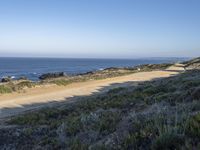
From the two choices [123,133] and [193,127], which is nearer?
[193,127]

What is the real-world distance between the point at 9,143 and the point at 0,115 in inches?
419

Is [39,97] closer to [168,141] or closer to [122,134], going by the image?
[122,134]

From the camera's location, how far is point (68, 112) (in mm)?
14516

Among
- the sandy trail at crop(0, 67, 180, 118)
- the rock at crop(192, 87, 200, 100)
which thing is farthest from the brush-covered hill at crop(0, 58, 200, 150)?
the sandy trail at crop(0, 67, 180, 118)

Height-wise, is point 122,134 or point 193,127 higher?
point 193,127

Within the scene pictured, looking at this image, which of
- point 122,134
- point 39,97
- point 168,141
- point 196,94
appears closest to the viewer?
point 168,141

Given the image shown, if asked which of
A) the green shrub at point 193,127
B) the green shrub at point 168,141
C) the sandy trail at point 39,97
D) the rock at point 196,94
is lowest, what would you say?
the sandy trail at point 39,97

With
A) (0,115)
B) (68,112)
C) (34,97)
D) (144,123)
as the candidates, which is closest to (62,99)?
(34,97)

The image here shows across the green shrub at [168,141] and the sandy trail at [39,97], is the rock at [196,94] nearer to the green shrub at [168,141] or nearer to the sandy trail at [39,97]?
the green shrub at [168,141]

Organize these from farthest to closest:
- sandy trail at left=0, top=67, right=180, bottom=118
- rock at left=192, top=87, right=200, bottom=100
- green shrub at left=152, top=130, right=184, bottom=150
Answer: sandy trail at left=0, top=67, right=180, bottom=118, rock at left=192, top=87, right=200, bottom=100, green shrub at left=152, top=130, right=184, bottom=150

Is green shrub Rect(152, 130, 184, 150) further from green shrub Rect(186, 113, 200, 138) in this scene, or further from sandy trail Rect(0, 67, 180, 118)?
sandy trail Rect(0, 67, 180, 118)

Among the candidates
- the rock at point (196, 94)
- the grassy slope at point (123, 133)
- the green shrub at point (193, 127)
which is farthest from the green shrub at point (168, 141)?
the rock at point (196, 94)

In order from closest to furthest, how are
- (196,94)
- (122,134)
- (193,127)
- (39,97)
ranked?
(193,127) → (122,134) → (196,94) → (39,97)

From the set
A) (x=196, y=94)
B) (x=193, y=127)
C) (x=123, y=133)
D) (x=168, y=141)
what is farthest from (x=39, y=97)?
(x=168, y=141)
